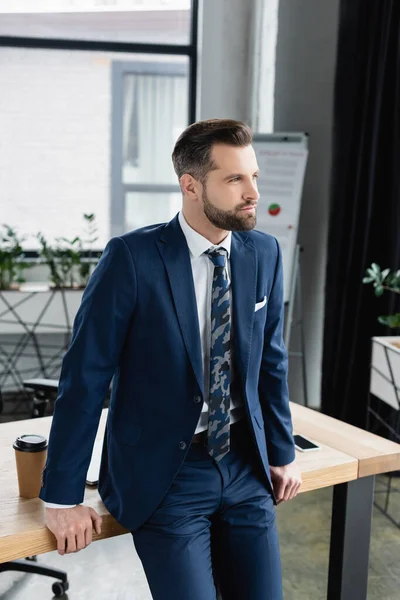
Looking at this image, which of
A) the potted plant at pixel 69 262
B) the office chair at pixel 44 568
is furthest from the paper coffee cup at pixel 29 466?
the potted plant at pixel 69 262

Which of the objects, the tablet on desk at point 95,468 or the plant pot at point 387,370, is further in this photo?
the plant pot at point 387,370

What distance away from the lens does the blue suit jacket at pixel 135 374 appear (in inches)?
57.9

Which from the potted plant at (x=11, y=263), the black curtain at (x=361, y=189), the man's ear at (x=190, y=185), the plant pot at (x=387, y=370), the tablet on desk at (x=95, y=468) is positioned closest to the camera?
the man's ear at (x=190, y=185)

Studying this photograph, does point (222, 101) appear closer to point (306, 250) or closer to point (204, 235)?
point (306, 250)

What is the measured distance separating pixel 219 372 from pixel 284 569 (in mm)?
1494

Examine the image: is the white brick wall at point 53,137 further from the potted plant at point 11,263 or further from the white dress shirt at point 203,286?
the white dress shirt at point 203,286

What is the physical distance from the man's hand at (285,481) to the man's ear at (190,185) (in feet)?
2.15

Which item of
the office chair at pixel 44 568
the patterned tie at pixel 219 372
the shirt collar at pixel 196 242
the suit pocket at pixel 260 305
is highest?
the shirt collar at pixel 196 242

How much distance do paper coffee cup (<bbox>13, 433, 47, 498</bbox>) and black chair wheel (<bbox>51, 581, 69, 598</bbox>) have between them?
106 cm

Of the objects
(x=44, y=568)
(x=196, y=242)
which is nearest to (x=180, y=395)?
(x=196, y=242)

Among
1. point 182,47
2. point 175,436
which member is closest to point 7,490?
point 175,436

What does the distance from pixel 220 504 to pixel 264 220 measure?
9.89 feet

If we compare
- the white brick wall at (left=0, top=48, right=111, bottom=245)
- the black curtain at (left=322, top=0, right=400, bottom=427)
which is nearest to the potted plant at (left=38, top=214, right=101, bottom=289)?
the white brick wall at (left=0, top=48, right=111, bottom=245)

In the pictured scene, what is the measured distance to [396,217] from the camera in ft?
13.0
